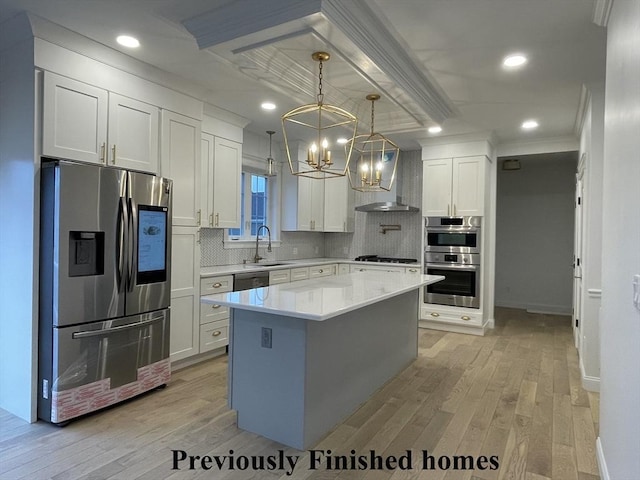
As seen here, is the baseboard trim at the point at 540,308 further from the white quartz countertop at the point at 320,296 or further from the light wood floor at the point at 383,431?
the white quartz countertop at the point at 320,296

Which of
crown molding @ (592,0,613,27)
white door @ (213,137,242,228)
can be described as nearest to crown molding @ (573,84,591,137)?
crown molding @ (592,0,613,27)

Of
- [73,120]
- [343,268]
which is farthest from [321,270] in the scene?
[73,120]

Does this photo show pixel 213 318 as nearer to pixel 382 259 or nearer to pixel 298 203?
pixel 298 203

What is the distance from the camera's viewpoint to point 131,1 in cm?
236

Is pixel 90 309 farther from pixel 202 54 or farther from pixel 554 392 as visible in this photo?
pixel 554 392

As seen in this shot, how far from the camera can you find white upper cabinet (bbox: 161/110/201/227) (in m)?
3.47

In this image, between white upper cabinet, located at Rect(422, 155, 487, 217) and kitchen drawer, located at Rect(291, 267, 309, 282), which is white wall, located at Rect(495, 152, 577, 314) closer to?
white upper cabinet, located at Rect(422, 155, 487, 217)

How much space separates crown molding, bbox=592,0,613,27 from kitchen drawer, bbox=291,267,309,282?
3.78 m

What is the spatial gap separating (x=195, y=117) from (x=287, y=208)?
7.68 feet

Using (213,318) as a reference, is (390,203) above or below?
above

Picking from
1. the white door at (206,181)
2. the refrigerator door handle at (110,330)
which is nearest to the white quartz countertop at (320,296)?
the refrigerator door handle at (110,330)

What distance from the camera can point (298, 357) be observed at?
7.97 ft

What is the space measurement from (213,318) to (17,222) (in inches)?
73.4

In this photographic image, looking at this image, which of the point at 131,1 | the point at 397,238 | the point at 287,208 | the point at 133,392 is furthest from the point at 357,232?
the point at 131,1
